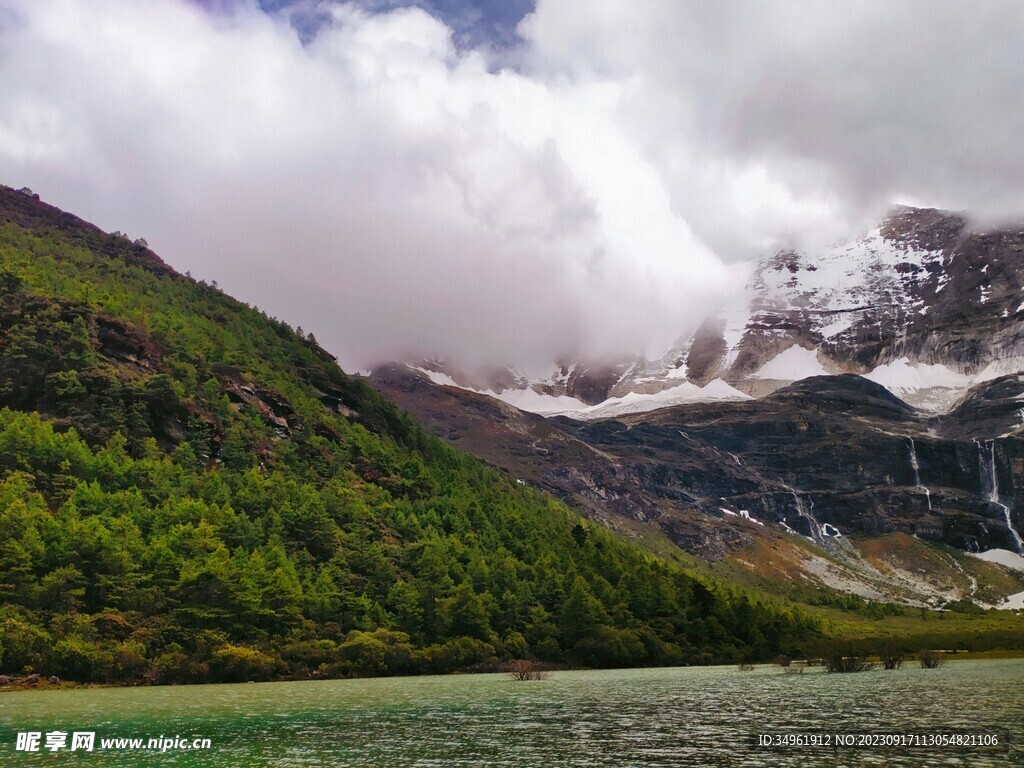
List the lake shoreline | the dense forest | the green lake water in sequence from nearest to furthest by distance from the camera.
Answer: the green lake water → the lake shoreline → the dense forest

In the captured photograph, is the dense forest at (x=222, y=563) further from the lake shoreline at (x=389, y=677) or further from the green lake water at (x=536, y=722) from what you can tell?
the green lake water at (x=536, y=722)

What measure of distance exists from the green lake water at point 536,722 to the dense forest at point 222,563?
24.0m

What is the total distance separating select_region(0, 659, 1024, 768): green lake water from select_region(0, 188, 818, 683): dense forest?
23972 millimetres

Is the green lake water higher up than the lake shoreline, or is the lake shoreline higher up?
the green lake water

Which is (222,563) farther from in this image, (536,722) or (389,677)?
(536,722)

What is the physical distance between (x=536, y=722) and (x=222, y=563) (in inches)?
3419

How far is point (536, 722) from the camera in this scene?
59094 mm

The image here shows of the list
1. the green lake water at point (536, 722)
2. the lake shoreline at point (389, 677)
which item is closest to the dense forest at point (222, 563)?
the lake shoreline at point (389, 677)

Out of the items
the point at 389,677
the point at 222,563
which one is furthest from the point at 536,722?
the point at 222,563

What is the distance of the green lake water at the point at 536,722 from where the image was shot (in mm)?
42500

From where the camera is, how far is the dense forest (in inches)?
4705

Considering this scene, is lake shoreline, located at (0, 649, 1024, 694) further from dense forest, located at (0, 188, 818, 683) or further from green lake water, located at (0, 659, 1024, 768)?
green lake water, located at (0, 659, 1024, 768)

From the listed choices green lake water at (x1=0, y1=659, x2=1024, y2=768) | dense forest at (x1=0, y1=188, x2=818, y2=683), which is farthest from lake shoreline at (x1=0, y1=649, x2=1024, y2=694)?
green lake water at (x1=0, y1=659, x2=1024, y2=768)

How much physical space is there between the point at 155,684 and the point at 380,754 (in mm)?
80832
